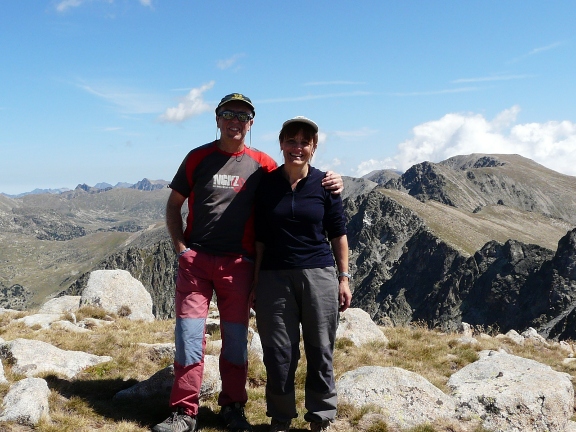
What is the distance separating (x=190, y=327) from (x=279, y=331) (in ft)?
5.07

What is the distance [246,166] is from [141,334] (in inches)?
335

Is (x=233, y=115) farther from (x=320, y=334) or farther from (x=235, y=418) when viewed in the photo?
(x=235, y=418)

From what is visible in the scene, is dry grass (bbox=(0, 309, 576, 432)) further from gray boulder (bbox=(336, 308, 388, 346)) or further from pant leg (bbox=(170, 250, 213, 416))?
pant leg (bbox=(170, 250, 213, 416))

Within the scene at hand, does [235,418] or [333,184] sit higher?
[333,184]

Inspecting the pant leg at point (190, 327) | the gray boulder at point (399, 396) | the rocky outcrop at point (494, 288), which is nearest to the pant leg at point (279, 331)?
the pant leg at point (190, 327)

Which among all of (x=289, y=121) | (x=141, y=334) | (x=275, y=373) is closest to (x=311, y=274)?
(x=275, y=373)

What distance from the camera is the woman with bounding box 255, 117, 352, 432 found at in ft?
24.3

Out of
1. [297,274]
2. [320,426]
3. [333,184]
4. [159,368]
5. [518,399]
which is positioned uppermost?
[333,184]

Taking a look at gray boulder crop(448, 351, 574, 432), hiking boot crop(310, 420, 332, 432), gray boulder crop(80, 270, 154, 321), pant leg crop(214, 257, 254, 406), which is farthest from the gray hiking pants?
gray boulder crop(80, 270, 154, 321)

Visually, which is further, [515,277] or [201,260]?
[515,277]

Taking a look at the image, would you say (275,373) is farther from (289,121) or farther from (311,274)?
(289,121)

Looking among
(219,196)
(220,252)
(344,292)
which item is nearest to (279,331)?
(344,292)

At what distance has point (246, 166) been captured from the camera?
8078 millimetres

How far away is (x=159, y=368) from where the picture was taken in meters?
10.9
